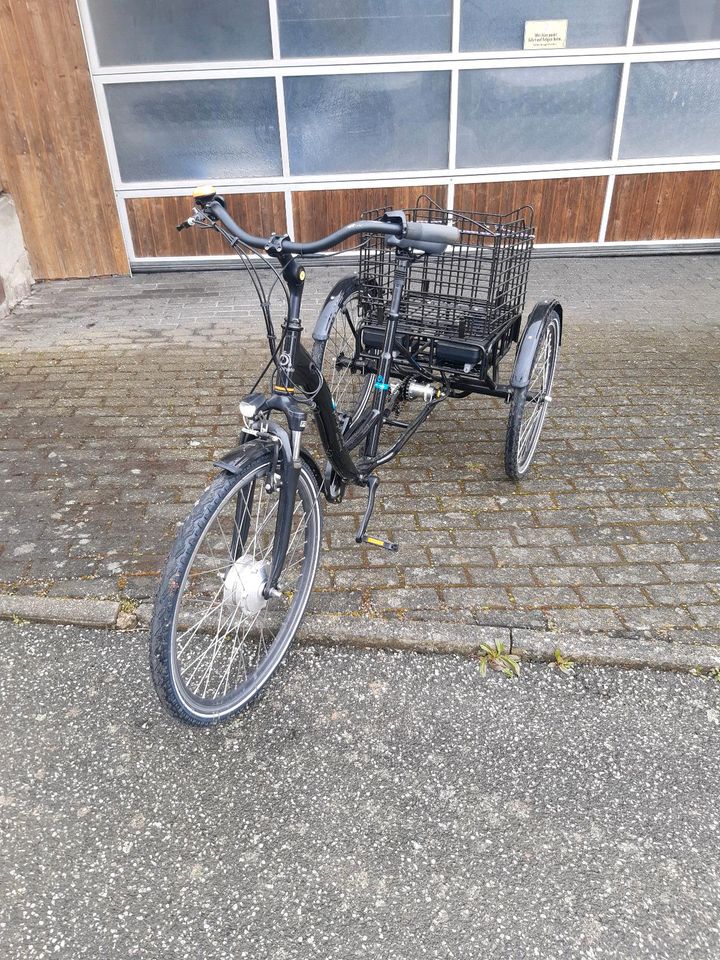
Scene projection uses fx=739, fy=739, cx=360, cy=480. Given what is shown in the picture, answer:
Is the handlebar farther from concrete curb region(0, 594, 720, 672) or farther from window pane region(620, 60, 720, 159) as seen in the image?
window pane region(620, 60, 720, 159)

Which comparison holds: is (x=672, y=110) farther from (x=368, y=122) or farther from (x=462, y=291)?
(x=462, y=291)

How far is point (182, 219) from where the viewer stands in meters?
6.79

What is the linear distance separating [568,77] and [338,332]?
456 cm

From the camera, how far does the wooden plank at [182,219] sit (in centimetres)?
684

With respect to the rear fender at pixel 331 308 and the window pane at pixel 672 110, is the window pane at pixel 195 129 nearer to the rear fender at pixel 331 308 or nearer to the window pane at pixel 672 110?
the window pane at pixel 672 110

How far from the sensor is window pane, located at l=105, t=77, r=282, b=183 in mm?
6457

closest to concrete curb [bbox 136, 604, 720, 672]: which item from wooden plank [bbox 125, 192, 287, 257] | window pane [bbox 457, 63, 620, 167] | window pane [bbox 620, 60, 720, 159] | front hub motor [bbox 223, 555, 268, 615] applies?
front hub motor [bbox 223, 555, 268, 615]

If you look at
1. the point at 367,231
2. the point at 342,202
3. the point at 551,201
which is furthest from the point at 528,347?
the point at 551,201

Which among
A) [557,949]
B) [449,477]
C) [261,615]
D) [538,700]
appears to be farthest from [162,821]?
[449,477]

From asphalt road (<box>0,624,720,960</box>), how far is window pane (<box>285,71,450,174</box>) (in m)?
5.43

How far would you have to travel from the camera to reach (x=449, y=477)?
3.84m

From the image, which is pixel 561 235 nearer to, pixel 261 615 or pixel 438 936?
pixel 261 615

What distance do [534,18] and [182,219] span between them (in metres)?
→ 3.58

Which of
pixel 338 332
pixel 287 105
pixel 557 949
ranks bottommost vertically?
pixel 557 949
